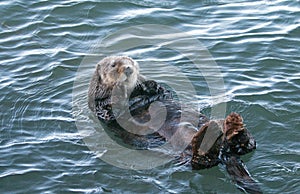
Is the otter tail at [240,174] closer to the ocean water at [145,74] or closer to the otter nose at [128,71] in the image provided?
the ocean water at [145,74]

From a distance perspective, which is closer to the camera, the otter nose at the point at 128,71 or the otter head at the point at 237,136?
the otter head at the point at 237,136

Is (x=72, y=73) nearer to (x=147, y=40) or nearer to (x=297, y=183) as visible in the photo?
(x=147, y=40)

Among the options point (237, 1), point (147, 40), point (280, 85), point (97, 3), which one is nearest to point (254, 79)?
point (280, 85)

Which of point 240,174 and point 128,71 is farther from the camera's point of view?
point 128,71

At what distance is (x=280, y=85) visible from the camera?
707cm

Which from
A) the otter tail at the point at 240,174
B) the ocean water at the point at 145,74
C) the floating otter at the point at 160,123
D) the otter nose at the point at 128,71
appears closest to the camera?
the otter tail at the point at 240,174

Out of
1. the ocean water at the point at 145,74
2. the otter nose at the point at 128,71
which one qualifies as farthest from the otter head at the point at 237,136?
the otter nose at the point at 128,71

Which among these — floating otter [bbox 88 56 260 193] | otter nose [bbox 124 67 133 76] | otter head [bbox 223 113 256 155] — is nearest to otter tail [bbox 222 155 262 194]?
floating otter [bbox 88 56 260 193]

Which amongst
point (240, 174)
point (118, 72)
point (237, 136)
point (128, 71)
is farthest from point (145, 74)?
point (240, 174)

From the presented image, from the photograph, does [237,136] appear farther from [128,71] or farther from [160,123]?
[128,71]

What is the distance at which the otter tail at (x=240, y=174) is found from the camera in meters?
4.98

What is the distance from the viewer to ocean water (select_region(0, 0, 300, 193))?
18.1 ft

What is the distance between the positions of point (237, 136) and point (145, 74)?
97.6 inches

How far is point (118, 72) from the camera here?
21.5 ft
